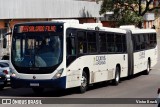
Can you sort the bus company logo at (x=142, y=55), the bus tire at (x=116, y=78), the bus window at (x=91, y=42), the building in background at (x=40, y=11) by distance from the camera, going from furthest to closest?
1. the building in background at (x=40, y=11)
2. the bus company logo at (x=142, y=55)
3. the bus tire at (x=116, y=78)
4. the bus window at (x=91, y=42)

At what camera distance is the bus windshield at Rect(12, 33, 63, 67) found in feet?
65.1

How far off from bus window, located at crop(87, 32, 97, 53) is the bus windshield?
2.70 metres

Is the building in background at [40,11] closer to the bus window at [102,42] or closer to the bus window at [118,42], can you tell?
the bus window at [118,42]

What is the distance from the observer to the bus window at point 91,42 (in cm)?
2247

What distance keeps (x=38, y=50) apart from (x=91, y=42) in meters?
3.44

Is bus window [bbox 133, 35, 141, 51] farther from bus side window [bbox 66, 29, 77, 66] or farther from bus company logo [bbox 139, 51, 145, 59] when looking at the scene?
bus side window [bbox 66, 29, 77, 66]

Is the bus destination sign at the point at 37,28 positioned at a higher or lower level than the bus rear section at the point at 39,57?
higher

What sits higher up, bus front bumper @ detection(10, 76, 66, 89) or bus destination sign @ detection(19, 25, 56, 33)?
bus destination sign @ detection(19, 25, 56, 33)

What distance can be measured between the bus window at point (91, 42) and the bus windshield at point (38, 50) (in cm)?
270

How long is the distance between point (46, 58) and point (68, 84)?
1329 millimetres

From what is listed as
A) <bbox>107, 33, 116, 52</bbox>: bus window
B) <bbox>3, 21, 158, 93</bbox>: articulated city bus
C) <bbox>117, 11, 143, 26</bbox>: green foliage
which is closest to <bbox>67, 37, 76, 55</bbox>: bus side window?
<bbox>3, 21, 158, 93</bbox>: articulated city bus

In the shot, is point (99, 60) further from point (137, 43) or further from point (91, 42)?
point (137, 43)

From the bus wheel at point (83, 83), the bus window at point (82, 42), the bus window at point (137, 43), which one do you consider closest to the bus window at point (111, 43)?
the bus window at point (82, 42)

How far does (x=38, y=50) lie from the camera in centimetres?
2003
